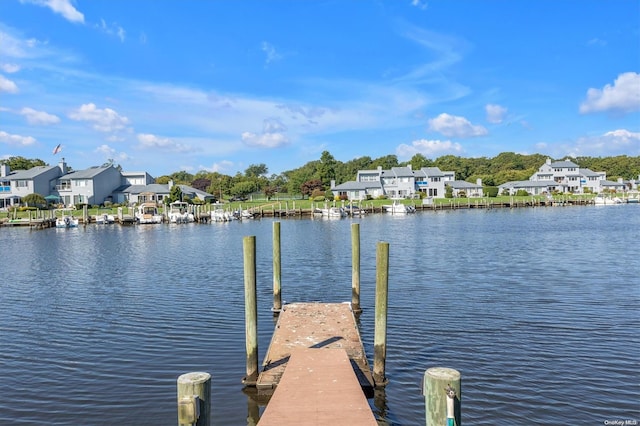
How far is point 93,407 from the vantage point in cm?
1039

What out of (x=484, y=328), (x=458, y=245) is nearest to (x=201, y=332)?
(x=484, y=328)

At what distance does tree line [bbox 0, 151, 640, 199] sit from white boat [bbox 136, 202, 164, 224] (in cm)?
3810

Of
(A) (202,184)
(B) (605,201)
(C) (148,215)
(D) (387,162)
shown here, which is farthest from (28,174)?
(B) (605,201)

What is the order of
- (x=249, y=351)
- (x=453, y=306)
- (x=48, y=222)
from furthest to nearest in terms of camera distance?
(x=48, y=222), (x=453, y=306), (x=249, y=351)

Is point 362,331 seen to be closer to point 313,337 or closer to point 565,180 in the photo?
point 313,337

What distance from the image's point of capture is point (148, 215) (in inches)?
2837

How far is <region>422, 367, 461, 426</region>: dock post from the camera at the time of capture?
644 centimetres

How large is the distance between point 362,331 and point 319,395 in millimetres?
6698

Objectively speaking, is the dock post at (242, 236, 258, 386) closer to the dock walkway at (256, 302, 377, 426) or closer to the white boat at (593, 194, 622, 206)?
the dock walkway at (256, 302, 377, 426)

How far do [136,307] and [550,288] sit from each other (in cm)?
1811

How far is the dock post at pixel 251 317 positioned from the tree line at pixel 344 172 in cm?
9920

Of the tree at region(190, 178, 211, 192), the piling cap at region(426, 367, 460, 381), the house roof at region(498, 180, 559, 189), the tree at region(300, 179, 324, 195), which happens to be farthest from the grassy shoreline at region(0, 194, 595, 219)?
the piling cap at region(426, 367, 460, 381)

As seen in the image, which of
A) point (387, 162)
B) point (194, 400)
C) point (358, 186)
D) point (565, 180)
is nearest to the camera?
point (194, 400)

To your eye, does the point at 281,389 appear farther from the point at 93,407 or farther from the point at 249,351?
the point at 93,407
